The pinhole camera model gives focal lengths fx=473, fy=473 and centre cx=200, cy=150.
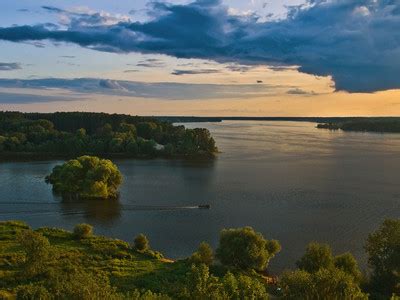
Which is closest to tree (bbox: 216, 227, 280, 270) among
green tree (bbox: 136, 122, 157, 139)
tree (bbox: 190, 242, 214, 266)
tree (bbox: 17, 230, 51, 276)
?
tree (bbox: 190, 242, 214, 266)

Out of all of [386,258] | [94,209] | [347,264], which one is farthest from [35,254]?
[94,209]

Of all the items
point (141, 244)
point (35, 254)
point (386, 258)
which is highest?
point (386, 258)

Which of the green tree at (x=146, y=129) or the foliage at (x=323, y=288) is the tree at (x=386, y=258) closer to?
the foliage at (x=323, y=288)

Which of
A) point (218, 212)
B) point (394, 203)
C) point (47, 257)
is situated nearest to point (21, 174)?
point (218, 212)

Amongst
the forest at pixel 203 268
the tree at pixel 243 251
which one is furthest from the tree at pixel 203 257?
the tree at pixel 243 251

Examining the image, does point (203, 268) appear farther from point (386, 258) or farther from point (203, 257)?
point (386, 258)

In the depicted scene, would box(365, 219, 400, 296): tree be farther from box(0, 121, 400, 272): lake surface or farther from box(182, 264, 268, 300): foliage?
box(182, 264, 268, 300): foliage
